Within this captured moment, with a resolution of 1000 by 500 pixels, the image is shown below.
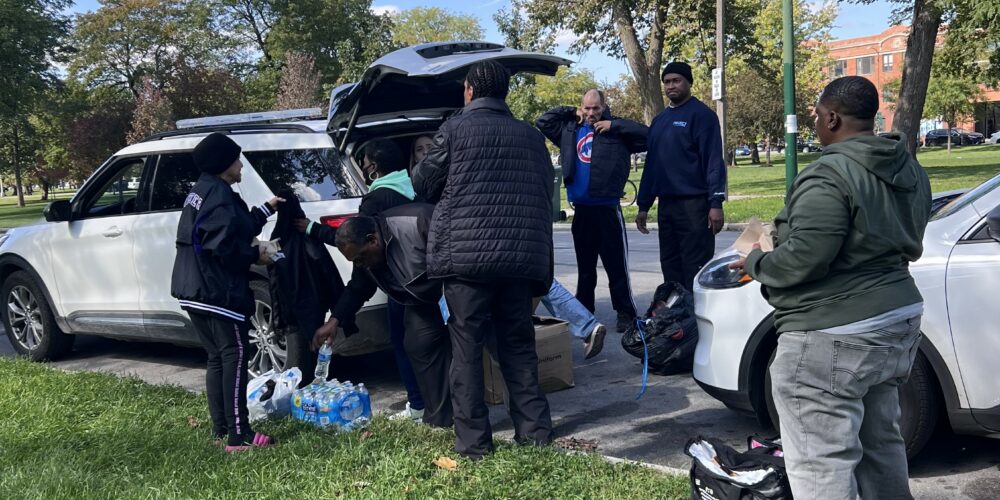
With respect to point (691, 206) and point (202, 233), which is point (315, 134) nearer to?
point (202, 233)

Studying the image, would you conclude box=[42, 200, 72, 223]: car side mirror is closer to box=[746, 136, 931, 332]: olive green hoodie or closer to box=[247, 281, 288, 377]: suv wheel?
box=[247, 281, 288, 377]: suv wheel

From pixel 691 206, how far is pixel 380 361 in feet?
8.59

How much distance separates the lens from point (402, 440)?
14.3 ft

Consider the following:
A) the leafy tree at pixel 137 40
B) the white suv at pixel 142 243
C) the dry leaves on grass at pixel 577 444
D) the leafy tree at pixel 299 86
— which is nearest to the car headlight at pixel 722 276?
the dry leaves on grass at pixel 577 444

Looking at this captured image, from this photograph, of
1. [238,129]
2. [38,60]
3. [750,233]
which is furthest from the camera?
[38,60]

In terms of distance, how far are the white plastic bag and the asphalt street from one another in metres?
0.66

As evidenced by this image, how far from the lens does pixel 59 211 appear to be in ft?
21.5

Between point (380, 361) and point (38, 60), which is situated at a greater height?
point (38, 60)

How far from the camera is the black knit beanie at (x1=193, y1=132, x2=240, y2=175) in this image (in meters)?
4.37

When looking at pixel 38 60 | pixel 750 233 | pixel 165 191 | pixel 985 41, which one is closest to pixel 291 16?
pixel 38 60

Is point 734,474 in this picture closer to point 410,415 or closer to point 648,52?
point 410,415

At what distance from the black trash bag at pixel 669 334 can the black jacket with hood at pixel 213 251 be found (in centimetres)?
239

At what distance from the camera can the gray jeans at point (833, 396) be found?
8.68ft

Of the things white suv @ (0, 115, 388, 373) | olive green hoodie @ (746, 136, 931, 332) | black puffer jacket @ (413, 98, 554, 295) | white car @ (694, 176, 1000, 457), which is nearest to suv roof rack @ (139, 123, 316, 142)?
white suv @ (0, 115, 388, 373)
